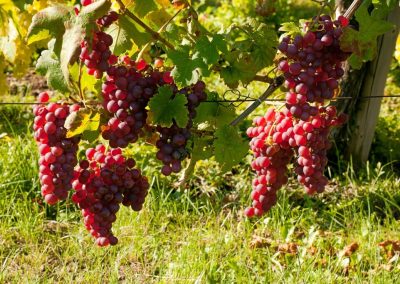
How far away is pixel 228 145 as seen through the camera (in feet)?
5.29

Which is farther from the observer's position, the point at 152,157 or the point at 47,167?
the point at 152,157

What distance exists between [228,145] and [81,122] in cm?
37

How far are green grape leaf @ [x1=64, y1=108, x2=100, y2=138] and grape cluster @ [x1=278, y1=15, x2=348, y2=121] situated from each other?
437mm

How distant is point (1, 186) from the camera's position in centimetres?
322

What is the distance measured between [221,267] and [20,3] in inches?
59.6

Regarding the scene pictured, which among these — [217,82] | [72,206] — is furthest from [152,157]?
[217,82]

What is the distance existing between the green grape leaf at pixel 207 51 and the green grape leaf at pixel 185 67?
0.01 m

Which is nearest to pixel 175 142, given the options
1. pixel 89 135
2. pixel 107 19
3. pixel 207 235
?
pixel 89 135

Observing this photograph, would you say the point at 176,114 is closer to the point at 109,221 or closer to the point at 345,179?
the point at 109,221

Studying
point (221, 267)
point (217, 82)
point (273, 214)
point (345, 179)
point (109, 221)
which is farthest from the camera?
point (217, 82)

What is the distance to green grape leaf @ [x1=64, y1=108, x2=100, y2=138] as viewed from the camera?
1452mm

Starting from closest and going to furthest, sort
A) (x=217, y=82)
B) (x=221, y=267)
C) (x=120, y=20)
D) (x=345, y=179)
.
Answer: (x=120, y=20), (x=221, y=267), (x=345, y=179), (x=217, y=82)

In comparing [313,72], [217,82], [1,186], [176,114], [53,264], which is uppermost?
[313,72]

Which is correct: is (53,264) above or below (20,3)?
below
